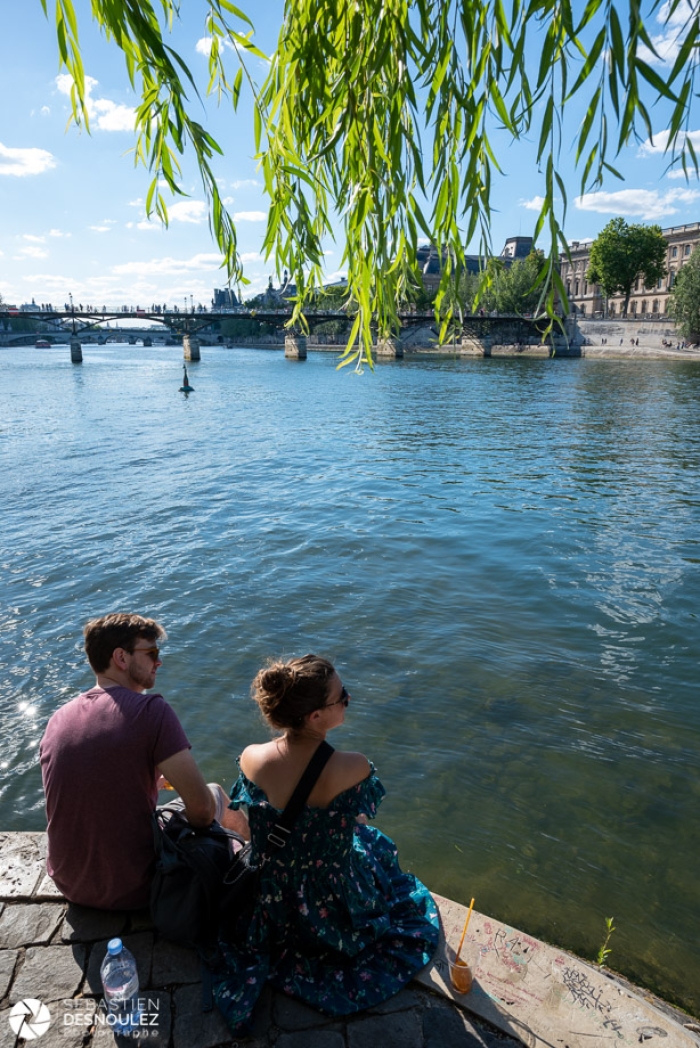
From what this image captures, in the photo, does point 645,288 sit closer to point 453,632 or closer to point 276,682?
point 453,632

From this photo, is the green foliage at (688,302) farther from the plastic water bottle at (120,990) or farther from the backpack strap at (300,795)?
the plastic water bottle at (120,990)

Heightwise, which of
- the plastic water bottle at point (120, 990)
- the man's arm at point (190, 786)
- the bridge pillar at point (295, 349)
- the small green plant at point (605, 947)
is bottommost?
the small green plant at point (605, 947)

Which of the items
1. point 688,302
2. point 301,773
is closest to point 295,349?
point 688,302

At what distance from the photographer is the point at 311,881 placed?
9.52 feet

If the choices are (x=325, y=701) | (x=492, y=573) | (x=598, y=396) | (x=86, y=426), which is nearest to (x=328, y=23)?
(x=325, y=701)

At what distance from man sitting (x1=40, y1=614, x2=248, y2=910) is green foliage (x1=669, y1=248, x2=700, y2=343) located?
8211 centimetres

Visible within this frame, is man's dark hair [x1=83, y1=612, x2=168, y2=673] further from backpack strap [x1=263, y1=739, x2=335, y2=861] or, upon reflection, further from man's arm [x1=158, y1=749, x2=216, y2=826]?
backpack strap [x1=263, y1=739, x2=335, y2=861]

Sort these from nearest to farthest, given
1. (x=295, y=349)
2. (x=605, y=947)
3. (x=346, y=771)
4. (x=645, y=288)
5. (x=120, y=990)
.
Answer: (x=120, y=990) < (x=346, y=771) < (x=605, y=947) < (x=645, y=288) < (x=295, y=349)

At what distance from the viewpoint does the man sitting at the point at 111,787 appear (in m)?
2.99

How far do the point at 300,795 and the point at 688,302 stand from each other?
82615mm

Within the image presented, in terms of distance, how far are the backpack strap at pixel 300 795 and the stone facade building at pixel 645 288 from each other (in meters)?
99.7

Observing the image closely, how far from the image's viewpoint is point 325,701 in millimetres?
2834

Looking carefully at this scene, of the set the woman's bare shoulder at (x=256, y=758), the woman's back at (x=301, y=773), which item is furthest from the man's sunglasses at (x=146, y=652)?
the woman's back at (x=301, y=773)

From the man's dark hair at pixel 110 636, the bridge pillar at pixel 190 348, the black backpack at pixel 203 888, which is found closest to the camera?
the black backpack at pixel 203 888
